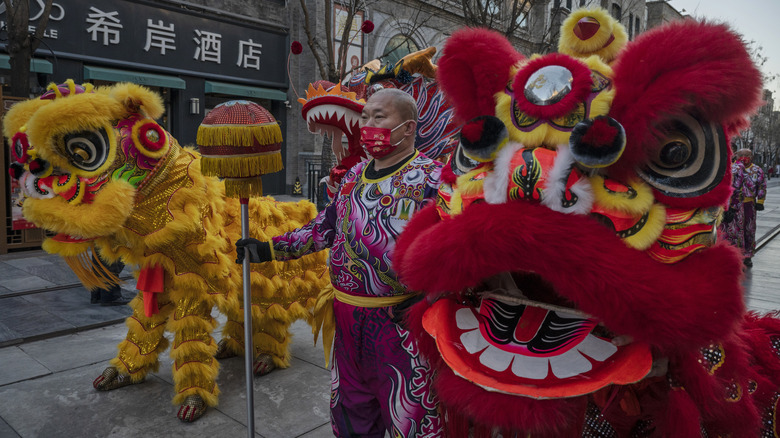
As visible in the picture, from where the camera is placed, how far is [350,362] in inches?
92.7

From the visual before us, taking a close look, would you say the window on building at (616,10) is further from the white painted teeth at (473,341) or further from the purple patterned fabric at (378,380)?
the white painted teeth at (473,341)

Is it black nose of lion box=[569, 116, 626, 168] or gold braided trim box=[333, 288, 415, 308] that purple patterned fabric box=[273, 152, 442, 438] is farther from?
black nose of lion box=[569, 116, 626, 168]

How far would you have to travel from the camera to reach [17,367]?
4.02 m

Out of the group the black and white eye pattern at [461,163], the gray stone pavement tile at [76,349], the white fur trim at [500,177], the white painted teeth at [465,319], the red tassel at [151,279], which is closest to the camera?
the white fur trim at [500,177]

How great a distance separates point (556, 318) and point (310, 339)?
3734mm

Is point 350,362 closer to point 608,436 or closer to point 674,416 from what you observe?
point 608,436

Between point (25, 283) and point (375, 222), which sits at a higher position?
point (375, 222)

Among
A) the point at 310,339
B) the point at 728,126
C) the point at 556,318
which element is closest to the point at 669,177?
the point at 728,126

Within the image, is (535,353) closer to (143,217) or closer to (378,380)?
(378,380)

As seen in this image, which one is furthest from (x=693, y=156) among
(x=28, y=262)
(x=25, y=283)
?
(x=28, y=262)

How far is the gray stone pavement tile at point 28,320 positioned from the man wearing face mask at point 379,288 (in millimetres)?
3656

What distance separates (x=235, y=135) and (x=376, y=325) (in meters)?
1.09

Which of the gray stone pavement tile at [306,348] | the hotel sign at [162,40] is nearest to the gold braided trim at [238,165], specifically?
the gray stone pavement tile at [306,348]

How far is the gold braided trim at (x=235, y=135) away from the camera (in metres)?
2.49
